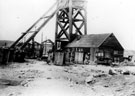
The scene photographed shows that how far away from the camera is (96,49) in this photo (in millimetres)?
28938

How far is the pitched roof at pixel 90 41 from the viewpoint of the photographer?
29.6m

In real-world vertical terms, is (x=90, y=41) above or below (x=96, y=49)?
above

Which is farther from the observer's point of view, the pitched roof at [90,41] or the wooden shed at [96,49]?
the pitched roof at [90,41]

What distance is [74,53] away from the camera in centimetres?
3192

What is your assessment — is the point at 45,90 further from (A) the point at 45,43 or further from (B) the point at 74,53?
(A) the point at 45,43

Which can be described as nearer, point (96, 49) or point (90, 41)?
point (96, 49)

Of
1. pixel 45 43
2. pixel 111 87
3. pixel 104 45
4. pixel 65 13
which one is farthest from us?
pixel 45 43

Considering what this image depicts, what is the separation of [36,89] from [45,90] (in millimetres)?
499

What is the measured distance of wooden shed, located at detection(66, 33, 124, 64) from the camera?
95.0 ft

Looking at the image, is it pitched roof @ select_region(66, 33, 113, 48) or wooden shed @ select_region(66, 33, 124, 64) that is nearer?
wooden shed @ select_region(66, 33, 124, 64)

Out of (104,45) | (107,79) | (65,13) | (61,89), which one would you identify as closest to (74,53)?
(104,45)

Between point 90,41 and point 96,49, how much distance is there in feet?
7.97

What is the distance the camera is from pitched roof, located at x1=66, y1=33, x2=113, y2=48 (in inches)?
1166

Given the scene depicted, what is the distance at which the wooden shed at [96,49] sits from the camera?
28953 mm
